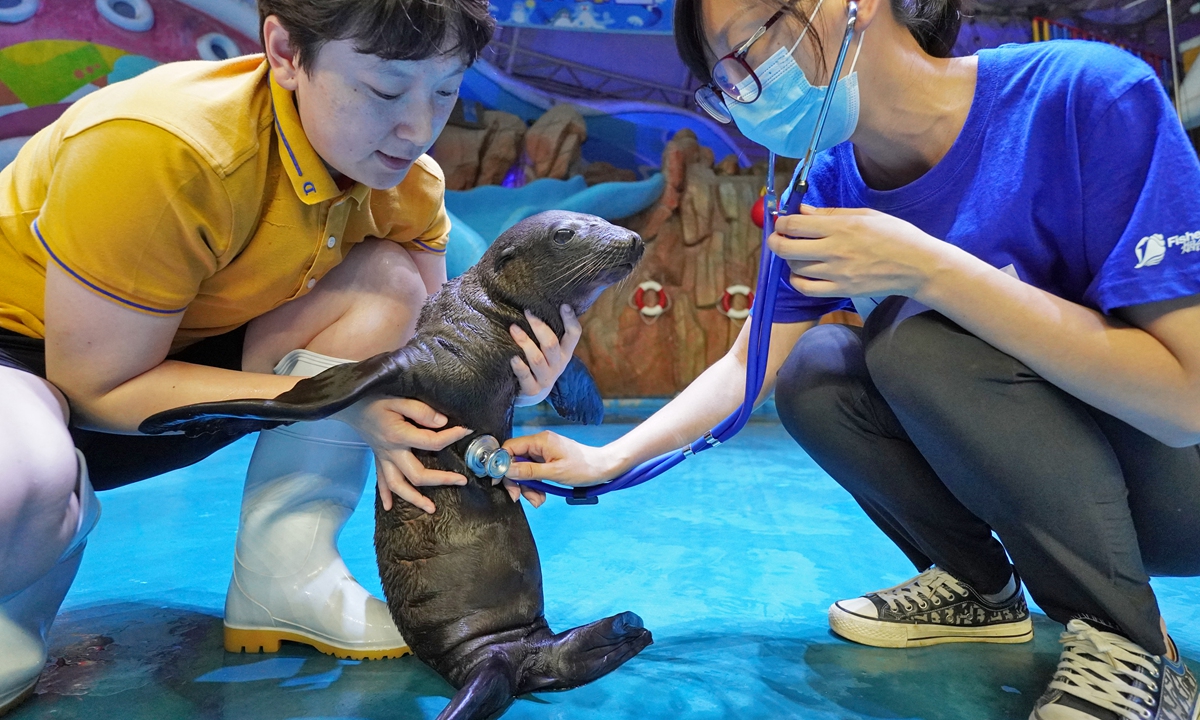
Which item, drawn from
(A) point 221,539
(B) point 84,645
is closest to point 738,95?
(B) point 84,645

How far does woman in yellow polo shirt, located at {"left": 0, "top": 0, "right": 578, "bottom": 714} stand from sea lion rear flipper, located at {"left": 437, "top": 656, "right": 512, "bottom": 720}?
0.36 meters

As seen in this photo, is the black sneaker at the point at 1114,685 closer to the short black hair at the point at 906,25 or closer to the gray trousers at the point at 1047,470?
the gray trousers at the point at 1047,470

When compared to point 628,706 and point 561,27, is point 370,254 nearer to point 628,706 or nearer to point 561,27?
point 628,706

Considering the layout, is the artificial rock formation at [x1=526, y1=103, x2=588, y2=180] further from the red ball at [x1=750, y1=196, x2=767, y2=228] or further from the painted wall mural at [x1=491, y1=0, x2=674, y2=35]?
the red ball at [x1=750, y1=196, x2=767, y2=228]

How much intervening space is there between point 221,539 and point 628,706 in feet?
5.22

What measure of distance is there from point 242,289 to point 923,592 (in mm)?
1595

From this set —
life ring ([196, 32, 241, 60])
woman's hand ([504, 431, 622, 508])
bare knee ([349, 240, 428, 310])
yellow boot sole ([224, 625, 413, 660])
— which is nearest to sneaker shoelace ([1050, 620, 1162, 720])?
woman's hand ([504, 431, 622, 508])

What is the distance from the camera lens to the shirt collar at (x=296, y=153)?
5.54ft

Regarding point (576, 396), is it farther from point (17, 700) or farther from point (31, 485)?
point (17, 700)

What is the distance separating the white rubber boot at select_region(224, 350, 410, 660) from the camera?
1865mm

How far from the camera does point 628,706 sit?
158 centimetres

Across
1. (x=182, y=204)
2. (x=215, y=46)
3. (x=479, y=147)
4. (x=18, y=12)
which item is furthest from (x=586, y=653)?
(x=18, y=12)

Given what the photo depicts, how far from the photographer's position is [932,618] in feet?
6.28

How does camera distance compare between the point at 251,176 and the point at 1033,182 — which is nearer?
the point at 1033,182
